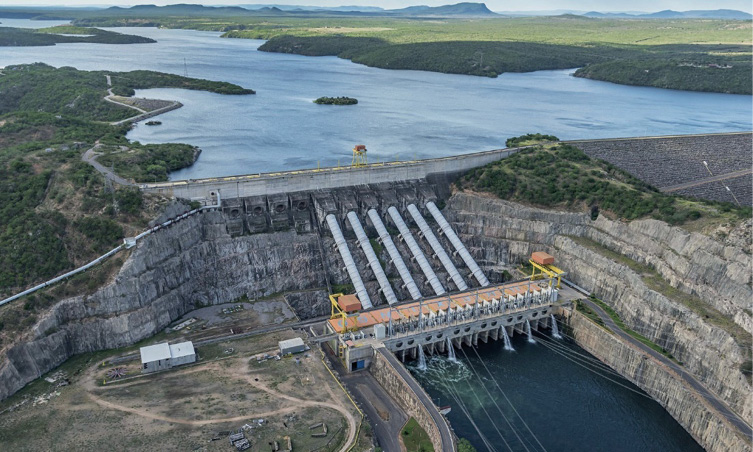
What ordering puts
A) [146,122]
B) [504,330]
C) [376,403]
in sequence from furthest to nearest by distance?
[146,122]
[504,330]
[376,403]

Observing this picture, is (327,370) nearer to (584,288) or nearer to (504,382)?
(504,382)

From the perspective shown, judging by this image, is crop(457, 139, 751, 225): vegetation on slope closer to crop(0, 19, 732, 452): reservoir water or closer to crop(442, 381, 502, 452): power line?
crop(0, 19, 732, 452): reservoir water

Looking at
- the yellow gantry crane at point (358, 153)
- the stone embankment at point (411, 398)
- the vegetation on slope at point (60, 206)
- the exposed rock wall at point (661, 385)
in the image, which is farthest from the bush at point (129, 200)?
the exposed rock wall at point (661, 385)

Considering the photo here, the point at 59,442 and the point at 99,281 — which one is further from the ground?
the point at 99,281

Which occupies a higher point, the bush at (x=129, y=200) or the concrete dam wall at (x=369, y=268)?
the bush at (x=129, y=200)

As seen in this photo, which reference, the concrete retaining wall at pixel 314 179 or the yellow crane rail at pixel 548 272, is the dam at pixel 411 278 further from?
the yellow crane rail at pixel 548 272

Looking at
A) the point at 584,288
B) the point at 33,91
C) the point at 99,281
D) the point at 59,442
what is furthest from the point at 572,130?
the point at 33,91
